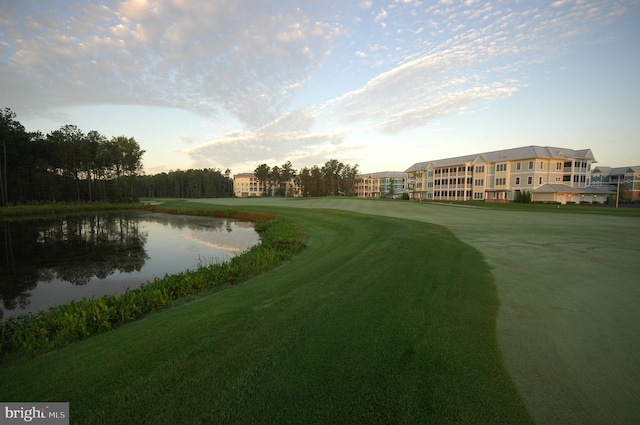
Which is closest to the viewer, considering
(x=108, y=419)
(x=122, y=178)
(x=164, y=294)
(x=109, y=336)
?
(x=108, y=419)

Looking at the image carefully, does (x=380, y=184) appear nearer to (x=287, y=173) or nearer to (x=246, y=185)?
(x=287, y=173)

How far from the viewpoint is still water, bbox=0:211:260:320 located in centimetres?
996

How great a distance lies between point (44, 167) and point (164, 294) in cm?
6217

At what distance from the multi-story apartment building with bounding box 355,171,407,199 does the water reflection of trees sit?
10562cm

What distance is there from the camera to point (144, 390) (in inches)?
129

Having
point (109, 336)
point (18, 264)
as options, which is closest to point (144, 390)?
point (109, 336)

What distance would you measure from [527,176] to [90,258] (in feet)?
215

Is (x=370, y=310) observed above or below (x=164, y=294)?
above

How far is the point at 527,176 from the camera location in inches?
2173

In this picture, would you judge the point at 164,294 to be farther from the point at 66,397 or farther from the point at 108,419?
the point at 108,419

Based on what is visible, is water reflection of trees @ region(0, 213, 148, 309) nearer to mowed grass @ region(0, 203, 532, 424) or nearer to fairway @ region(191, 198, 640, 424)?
mowed grass @ region(0, 203, 532, 424)

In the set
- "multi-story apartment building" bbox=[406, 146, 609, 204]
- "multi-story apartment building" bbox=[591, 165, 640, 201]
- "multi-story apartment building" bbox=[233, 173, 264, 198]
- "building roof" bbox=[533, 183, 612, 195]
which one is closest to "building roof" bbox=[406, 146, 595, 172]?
"multi-story apartment building" bbox=[406, 146, 609, 204]

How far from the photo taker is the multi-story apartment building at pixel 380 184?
12456 cm

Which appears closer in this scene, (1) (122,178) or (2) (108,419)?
(2) (108,419)
